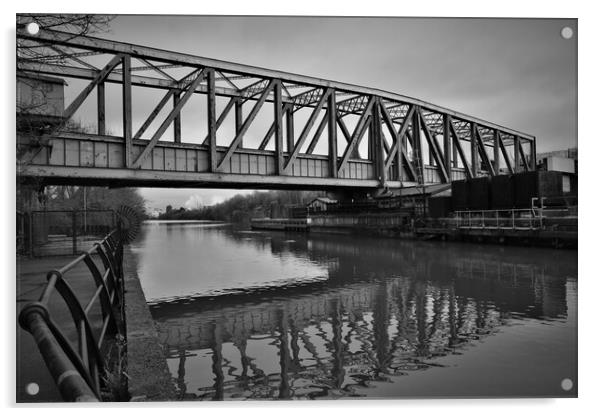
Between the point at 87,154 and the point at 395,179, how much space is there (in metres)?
22.6

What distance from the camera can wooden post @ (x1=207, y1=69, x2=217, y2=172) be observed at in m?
20.6

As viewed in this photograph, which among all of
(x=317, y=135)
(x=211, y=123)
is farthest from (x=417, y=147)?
(x=211, y=123)

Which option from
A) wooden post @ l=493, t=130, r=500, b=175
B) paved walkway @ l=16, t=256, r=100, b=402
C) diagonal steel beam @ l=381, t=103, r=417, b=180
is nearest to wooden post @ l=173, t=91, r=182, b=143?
paved walkway @ l=16, t=256, r=100, b=402

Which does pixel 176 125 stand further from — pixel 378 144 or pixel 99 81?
pixel 378 144

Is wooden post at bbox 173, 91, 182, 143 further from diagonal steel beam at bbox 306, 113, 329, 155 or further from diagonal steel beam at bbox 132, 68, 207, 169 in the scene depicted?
diagonal steel beam at bbox 306, 113, 329, 155

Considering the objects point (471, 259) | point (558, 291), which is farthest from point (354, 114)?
point (558, 291)

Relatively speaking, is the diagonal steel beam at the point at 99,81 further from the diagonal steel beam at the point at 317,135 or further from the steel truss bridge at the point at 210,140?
the diagonal steel beam at the point at 317,135

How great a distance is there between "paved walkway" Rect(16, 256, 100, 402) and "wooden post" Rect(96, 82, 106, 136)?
9155 mm

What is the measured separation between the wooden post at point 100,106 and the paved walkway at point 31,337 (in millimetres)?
9155

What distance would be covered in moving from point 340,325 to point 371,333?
2.34 feet

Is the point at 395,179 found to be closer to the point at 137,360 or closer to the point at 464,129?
the point at 464,129

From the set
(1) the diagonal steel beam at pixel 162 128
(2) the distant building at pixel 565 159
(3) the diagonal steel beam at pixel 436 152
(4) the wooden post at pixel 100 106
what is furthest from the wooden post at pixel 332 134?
(2) the distant building at pixel 565 159

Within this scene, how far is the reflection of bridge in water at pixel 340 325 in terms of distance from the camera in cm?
480

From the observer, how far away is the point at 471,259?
16750 mm
